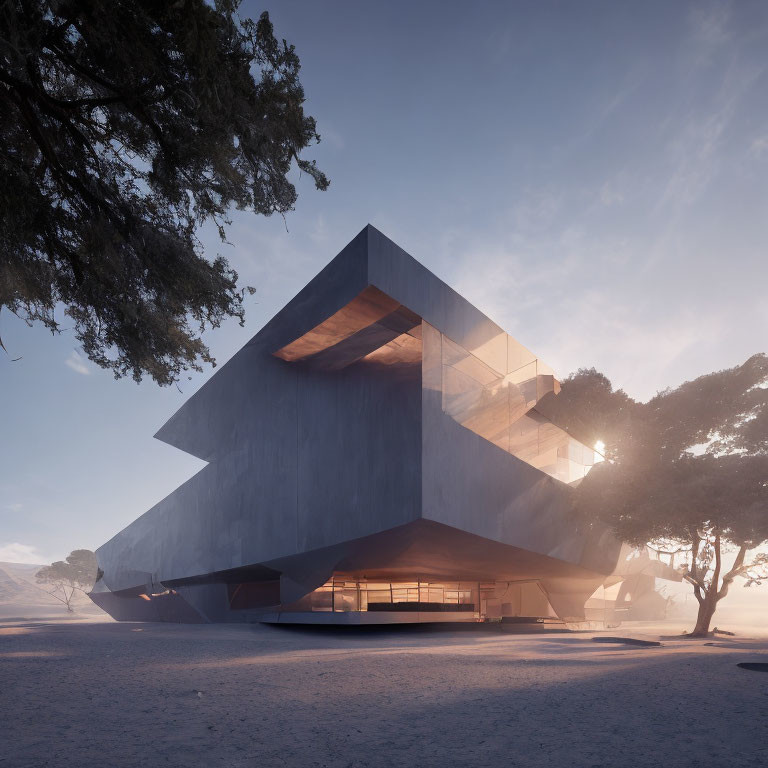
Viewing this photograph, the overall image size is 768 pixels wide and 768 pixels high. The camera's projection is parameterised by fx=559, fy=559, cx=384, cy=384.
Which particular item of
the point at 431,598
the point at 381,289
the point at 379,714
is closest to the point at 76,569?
the point at 431,598

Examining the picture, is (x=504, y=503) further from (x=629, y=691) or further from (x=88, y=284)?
(x=88, y=284)

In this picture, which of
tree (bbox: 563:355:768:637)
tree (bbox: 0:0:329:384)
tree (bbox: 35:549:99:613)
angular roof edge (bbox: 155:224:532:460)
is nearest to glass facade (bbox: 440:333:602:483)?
angular roof edge (bbox: 155:224:532:460)

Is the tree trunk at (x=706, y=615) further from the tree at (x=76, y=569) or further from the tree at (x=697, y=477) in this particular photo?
the tree at (x=76, y=569)

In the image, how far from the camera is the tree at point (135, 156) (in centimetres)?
610

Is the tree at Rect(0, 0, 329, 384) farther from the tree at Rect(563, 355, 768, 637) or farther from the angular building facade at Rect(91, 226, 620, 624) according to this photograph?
the tree at Rect(563, 355, 768, 637)

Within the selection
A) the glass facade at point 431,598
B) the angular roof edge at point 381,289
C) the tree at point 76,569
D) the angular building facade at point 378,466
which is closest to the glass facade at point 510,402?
the angular building facade at point 378,466

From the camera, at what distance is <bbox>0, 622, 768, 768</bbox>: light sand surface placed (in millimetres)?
3754

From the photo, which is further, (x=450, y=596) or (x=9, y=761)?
(x=450, y=596)

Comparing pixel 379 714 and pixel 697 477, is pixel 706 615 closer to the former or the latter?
pixel 697 477

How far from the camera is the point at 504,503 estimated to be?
17484mm

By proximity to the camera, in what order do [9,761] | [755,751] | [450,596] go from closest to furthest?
1. [9,761]
2. [755,751]
3. [450,596]

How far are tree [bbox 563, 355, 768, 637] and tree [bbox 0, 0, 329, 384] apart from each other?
51.7 ft

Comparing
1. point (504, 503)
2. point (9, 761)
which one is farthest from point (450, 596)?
point (9, 761)

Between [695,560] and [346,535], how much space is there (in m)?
12.8
